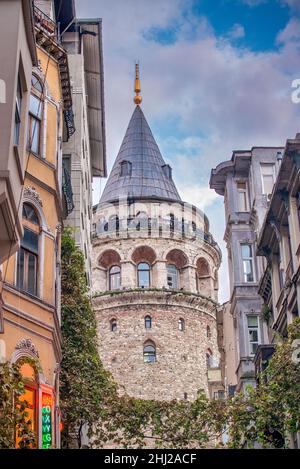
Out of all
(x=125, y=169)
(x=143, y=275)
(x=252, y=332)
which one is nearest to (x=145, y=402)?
(x=252, y=332)

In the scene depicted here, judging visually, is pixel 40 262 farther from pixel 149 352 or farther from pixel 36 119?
pixel 149 352

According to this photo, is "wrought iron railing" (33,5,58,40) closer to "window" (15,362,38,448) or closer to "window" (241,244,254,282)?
"window" (15,362,38,448)

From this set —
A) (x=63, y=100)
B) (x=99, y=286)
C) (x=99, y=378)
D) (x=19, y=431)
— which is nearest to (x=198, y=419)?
(x=99, y=378)

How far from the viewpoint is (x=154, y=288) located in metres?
67.4

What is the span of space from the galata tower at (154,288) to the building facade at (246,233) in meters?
22.8

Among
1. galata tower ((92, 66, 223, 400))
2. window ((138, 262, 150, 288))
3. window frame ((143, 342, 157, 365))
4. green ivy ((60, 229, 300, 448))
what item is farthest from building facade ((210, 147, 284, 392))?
window ((138, 262, 150, 288))

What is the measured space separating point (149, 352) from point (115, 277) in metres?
6.32

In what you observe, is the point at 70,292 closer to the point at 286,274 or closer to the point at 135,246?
the point at 286,274

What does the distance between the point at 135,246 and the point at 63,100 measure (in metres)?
41.8

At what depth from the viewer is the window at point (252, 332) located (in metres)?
40.3

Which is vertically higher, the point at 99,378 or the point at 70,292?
the point at 70,292

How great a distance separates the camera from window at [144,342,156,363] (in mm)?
65750

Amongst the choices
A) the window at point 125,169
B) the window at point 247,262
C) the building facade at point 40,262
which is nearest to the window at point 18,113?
the building facade at point 40,262
